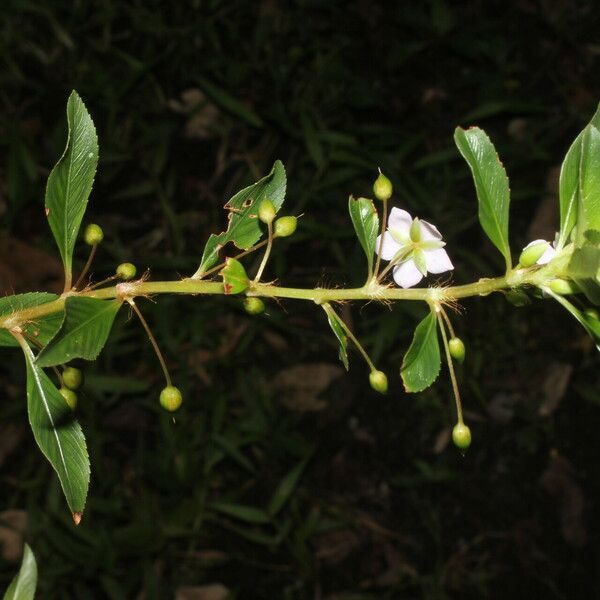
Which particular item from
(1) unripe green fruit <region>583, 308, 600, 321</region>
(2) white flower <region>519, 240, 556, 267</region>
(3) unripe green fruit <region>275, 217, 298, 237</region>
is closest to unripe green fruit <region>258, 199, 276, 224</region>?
(3) unripe green fruit <region>275, 217, 298, 237</region>

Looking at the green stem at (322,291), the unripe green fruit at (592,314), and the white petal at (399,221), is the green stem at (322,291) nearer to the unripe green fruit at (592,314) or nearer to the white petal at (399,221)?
the unripe green fruit at (592,314)

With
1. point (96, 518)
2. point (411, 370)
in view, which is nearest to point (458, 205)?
point (96, 518)

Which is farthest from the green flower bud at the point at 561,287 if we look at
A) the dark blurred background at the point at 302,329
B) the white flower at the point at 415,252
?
the dark blurred background at the point at 302,329

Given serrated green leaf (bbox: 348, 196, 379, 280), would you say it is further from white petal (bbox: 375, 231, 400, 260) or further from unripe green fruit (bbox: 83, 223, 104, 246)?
unripe green fruit (bbox: 83, 223, 104, 246)

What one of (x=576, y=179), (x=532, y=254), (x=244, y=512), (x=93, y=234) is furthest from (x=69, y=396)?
(x=244, y=512)

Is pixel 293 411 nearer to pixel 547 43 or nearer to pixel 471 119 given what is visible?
pixel 471 119

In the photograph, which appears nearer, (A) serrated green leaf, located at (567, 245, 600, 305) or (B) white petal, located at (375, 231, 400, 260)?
(A) serrated green leaf, located at (567, 245, 600, 305)
